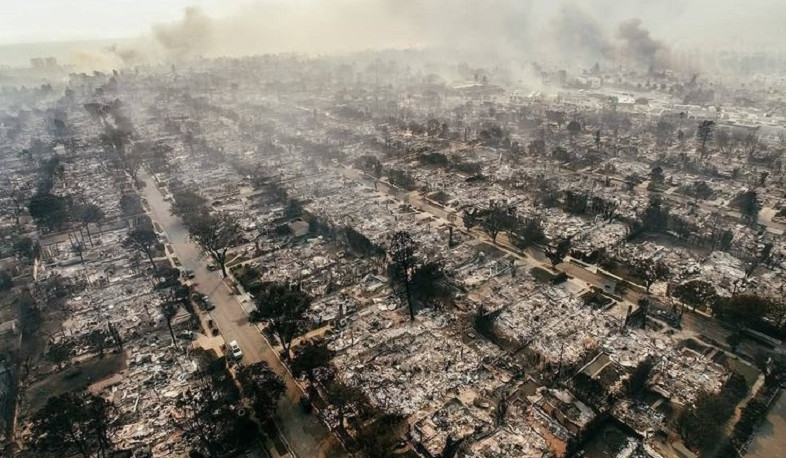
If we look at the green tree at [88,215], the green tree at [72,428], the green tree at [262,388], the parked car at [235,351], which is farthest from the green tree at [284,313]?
the green tree at [88,215]

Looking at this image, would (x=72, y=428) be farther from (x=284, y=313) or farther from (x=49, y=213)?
(x=49, y=213)

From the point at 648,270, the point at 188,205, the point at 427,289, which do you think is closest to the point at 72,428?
the point at 427,289

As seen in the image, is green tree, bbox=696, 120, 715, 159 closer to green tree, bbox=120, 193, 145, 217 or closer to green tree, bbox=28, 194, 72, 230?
green tree, bbox=120, 193, 145, 217

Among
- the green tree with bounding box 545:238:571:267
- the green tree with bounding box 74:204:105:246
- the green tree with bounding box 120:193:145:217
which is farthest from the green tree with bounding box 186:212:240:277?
the green tree with bounding box 545:238:571:267

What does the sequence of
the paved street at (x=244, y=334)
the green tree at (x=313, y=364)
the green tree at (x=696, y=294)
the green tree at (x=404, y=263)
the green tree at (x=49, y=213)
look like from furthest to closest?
the green tree at (x=49, y=213)
the green tree at (x=404, y=263)
the green tree at (x=696, y=294)
the green tree at (x=313, y=364)
the paved street at (x=244, y=334)

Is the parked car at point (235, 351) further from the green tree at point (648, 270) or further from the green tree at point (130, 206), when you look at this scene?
the green tree at point (130, 206)
